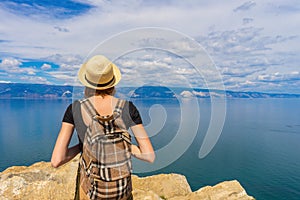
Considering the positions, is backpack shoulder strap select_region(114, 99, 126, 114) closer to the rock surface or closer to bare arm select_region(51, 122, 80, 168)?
bare arm select_region(51, 122, 80, 168)

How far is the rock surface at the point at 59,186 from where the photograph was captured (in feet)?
24.6

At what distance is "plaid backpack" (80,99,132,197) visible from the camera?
2.46 m

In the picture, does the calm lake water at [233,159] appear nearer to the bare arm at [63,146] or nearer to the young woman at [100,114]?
the young woman at [100,114]

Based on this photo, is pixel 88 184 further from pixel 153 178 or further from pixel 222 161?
pixel 222 161

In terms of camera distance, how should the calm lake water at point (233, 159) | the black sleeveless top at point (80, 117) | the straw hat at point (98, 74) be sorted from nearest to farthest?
the black sleeveless top at point (80, 117), the straw hat at point (98, 74), the calm lake water at point (233, 159)

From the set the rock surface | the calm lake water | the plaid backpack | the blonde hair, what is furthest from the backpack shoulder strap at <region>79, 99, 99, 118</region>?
the calm lake water

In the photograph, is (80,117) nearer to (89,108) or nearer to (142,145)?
(89,108)

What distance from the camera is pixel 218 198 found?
10609 millimetres

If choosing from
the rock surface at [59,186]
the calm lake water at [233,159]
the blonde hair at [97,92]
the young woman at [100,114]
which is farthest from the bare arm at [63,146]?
the calm lake water at [233,159]

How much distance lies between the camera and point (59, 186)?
8016 millimetres

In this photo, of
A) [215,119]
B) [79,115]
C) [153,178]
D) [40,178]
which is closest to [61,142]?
[79,115]

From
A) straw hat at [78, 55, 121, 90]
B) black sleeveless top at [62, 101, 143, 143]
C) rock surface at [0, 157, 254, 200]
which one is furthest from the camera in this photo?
rock surface at [0, 157, 254, 200]

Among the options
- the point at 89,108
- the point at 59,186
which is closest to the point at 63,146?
the point at 89,108

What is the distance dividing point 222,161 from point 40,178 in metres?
37.0
